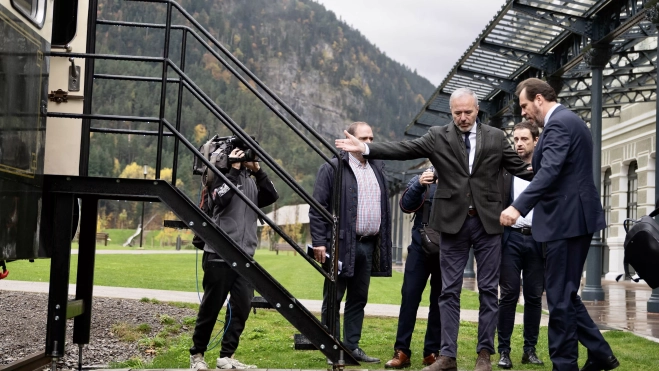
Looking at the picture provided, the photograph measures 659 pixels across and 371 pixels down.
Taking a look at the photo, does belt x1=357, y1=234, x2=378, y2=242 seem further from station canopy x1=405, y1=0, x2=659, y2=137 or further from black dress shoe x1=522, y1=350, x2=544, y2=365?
station canopy x1=405, y1=0, x2=659, y2=137

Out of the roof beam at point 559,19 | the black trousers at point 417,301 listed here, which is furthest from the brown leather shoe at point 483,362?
the roof beam at point 559,19

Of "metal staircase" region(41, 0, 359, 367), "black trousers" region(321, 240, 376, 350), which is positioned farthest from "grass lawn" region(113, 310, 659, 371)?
"metal staircase" region(41, 0, 359, 367)

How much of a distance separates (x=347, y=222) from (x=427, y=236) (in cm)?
74

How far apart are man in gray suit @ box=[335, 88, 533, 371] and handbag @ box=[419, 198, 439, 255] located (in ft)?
1.88

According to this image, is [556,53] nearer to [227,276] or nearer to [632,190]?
[632,190]

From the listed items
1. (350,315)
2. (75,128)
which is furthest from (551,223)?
(75,128)

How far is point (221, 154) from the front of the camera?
22.6 ft

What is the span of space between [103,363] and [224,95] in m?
134

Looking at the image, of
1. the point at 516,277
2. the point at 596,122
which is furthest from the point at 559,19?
the point at 516,277

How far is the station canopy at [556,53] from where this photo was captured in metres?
16.5

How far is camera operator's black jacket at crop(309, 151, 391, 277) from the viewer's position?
25.2ft

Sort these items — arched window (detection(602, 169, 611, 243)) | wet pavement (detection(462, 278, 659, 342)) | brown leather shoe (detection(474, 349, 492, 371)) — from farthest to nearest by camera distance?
arched window (detection(602, 169, 611, 243)), wet pavement (detection(462, 278, 659, 342)), brown leather shoe (detection(474, 349, 492, 371))

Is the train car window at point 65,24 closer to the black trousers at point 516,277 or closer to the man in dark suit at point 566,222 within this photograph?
the man in dark suit at point 566,222

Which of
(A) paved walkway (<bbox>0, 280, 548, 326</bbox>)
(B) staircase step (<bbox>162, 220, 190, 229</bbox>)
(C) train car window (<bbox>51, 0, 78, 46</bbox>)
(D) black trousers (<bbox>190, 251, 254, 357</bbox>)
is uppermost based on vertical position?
(C) train car window (<bbox>51, 0, 78, 46</bbox>)
